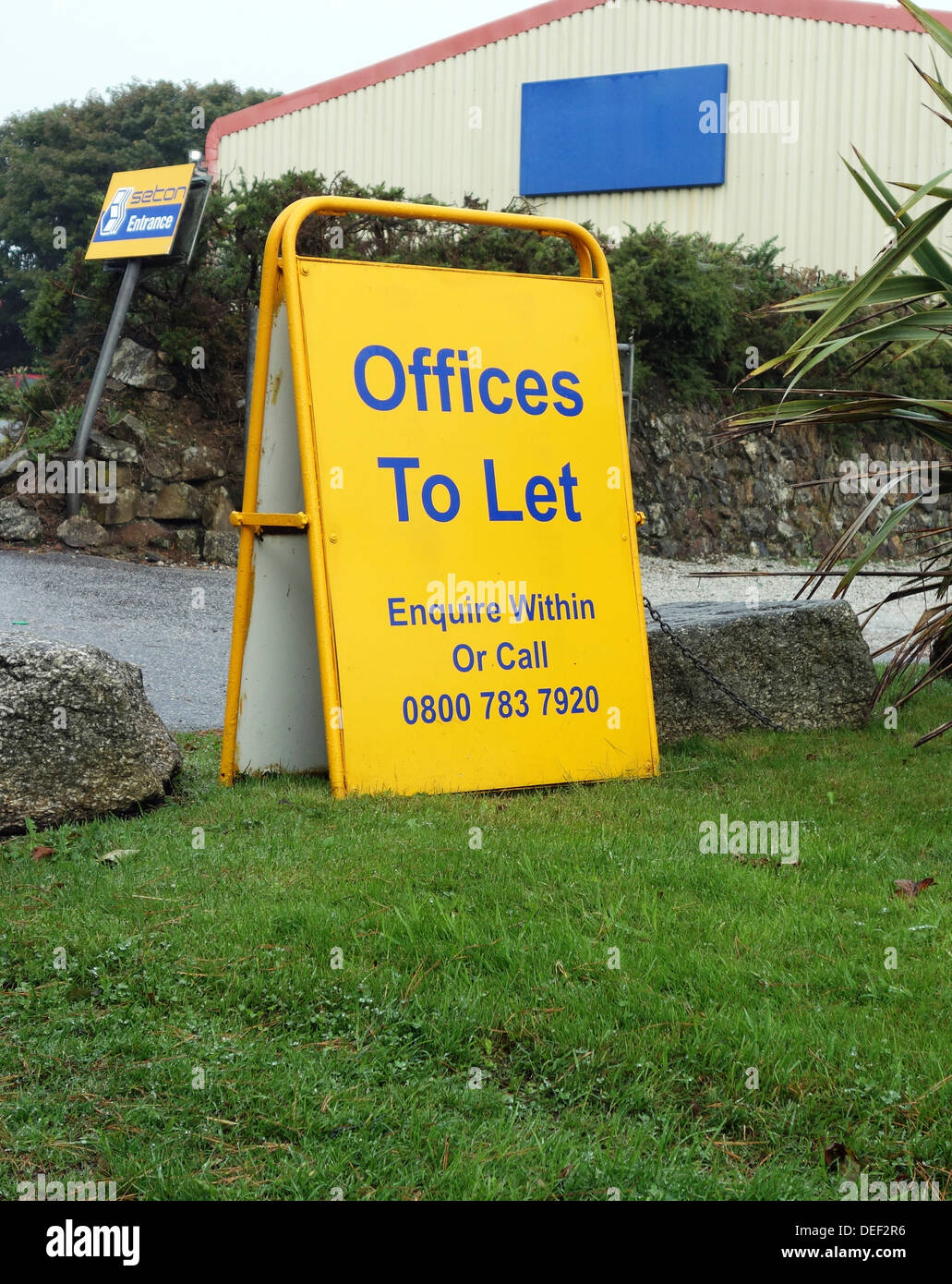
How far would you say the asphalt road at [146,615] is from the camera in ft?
22.7

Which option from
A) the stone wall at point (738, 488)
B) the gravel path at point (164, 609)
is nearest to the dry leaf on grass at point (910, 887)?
the gravel path at point (164, 609)

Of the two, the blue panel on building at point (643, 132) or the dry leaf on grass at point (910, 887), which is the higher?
the blue panel on building at point (643, 132)

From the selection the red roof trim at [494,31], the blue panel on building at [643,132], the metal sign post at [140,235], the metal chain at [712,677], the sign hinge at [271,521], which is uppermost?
the red roof trim at [494,31]

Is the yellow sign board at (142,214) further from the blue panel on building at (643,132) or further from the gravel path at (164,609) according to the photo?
the blue panel on building at (643,132)

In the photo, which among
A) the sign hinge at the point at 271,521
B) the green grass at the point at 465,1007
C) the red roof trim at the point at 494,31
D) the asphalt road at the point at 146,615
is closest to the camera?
the green grass at the point at 465,1007

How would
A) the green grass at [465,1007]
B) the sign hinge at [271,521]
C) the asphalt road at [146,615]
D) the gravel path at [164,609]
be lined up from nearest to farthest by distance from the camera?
the green grass at [465,1007]
the sign hinge at [271,521]
the asphalt road at [146,615]
the gravel path at [164,609]

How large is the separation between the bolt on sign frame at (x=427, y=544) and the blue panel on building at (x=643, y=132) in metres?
16.2

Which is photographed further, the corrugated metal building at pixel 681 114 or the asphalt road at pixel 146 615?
the corrugated metal building at pixel 681 114

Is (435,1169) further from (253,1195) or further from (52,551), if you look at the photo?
(52,551)

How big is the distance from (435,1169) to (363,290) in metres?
3.47

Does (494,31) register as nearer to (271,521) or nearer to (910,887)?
(271,521)

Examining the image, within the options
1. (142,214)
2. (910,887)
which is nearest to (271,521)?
(910,887)

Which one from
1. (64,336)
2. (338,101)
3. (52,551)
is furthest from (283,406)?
(338,101)

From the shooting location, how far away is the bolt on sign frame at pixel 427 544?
14.6 feet
